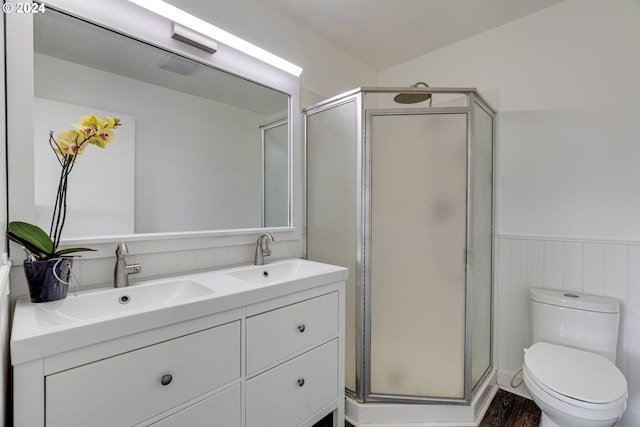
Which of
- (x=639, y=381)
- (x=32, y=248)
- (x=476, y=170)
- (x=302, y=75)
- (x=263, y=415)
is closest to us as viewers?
(x=32, y=248)

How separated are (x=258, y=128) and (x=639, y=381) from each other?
8.36 feet

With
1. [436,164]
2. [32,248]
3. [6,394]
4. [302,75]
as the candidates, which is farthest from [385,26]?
[6,394]

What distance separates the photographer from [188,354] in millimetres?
982

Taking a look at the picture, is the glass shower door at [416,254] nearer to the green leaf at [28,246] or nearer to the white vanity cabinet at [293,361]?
the white vanity cabinet at [293,361]

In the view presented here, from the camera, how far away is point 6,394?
78cm

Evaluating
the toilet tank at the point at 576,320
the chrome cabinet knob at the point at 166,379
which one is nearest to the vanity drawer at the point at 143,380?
the chrome cabinet knob at the point at 166,379

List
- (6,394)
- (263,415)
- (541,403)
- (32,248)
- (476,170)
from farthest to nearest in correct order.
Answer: (476,170)
(541,403)
(263,415)
(32,248)
(6,394)

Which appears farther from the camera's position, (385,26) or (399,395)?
(385,26)

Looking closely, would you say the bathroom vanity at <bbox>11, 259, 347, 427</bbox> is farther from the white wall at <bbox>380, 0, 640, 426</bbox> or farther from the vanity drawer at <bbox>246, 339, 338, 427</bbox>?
the white wall at <bbox>380, 0, 640, 426</bbox>

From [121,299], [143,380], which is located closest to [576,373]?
[143,380]

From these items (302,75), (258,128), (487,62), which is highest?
(487,62)

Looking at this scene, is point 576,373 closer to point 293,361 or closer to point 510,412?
point 510,412

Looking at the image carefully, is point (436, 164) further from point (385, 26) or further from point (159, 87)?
point (159, 87)

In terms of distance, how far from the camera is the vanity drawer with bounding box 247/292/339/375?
1.16 metres
